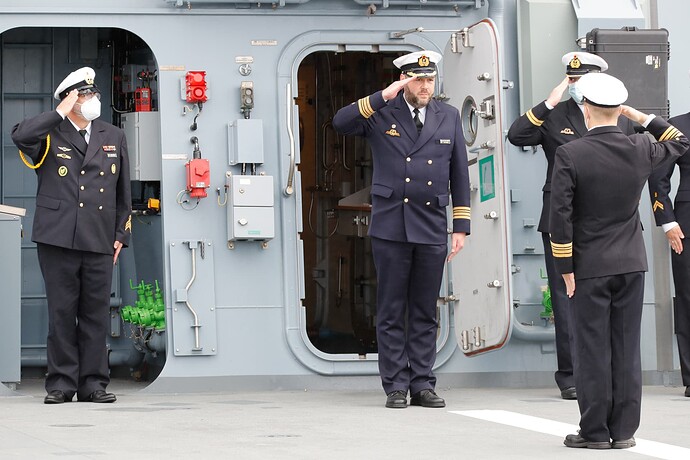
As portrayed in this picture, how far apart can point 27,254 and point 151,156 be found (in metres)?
1.88

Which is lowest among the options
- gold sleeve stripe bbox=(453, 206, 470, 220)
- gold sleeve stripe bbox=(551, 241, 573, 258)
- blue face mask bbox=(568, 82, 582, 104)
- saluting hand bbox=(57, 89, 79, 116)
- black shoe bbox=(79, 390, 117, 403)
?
black shoe bbox=(79, 390, 117, 403)

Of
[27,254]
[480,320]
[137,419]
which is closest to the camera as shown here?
[137,419]

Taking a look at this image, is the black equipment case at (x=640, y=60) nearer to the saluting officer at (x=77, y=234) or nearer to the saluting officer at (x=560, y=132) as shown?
the saluting officer at (x=560, y=132)

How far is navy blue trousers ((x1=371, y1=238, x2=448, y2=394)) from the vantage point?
7.34m

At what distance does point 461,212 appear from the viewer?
24.4 feet

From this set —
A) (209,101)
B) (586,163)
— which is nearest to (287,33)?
(209,101)

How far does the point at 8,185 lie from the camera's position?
410 inches

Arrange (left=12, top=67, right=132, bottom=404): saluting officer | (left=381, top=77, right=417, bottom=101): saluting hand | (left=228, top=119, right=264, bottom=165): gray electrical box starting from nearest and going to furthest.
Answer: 1. (left=381, top=77, right=417, bottom=101): saluting hand
2. (left=12, top=67, right=132, bottom=404): saluting officer
3. (left=228, top=119, right=264, bottom=165): gray electrical box

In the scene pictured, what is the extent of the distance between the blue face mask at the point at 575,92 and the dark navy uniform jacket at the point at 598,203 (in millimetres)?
210

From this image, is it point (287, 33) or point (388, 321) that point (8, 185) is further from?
point (388, 321)

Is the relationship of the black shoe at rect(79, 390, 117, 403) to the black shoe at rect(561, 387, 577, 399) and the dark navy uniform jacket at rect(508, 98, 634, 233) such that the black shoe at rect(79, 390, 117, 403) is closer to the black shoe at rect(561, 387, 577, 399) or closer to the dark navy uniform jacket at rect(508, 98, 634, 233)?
the black shoe at rect(561, 387, 577, 399)

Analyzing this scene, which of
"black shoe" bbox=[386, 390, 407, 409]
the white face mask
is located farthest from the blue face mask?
the white face mask

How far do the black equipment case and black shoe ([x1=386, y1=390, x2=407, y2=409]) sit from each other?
8.88ft

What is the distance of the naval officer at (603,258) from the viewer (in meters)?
5.55
